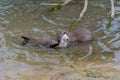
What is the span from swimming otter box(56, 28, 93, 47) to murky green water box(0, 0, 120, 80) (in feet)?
0.72

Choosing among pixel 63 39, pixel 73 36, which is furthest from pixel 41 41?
pixel 73 36

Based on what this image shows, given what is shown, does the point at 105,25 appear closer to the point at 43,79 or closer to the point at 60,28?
the point at 60,28

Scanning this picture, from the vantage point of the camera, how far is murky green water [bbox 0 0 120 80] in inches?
280

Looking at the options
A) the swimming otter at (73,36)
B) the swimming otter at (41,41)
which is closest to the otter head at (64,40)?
the swimming otter at (73,36)

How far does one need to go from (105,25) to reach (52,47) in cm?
196

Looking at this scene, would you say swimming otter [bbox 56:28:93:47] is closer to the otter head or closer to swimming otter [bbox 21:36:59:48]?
the otter head

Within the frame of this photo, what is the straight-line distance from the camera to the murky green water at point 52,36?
711 cm

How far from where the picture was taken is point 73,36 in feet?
28.7

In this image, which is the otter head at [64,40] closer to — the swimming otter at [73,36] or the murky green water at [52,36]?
the swimming otter at [73,36]

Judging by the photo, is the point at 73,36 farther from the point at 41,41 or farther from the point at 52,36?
the point at 41,41

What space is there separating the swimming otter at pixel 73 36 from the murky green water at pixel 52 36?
220mm

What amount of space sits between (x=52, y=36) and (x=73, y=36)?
51 cm

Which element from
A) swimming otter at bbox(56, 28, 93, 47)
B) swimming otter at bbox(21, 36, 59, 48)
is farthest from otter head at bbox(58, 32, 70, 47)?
swimming otter at bbox(21, 36, 59, 48)

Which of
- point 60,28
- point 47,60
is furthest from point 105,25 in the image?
point 47,60
